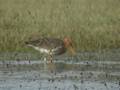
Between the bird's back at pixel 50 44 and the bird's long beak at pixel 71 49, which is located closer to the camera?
the bird's back at pixel 50 44

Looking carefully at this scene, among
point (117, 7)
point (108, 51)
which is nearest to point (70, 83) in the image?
point (108, 51)

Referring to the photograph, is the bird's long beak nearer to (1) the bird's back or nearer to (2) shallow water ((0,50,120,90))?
(2) shallow water ((0,50,120,90))

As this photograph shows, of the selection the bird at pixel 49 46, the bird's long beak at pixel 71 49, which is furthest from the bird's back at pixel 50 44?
the bird's long beak at pixel 71 49

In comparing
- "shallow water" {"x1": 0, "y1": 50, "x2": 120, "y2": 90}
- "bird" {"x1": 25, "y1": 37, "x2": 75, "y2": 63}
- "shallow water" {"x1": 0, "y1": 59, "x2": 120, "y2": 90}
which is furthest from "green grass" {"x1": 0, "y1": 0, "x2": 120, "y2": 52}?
"shallow water" {"x1": 0, "y1": 59, "x2": 120, "y2": 90}

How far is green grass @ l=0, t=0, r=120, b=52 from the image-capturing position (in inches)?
768

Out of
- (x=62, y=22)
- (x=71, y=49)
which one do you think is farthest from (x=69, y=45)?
(x=62, y=22)

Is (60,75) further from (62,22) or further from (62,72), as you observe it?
(62,22)

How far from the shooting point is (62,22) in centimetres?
2158

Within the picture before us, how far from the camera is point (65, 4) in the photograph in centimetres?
2459

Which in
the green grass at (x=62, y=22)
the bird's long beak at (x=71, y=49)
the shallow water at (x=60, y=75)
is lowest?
the shallow water at (x=60, y=75)

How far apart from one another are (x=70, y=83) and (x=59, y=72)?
5.44 feet

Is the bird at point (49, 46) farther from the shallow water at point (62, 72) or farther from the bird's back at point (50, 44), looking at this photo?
the shallow water at point (62, 72)

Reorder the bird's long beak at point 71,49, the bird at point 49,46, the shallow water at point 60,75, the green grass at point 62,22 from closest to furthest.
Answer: the shallow water at point 60,75
the bird at point 49,46
the bird's long beak at point 71,49
the green grass at point 62,22

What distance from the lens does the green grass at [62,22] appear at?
19500 millimetres
